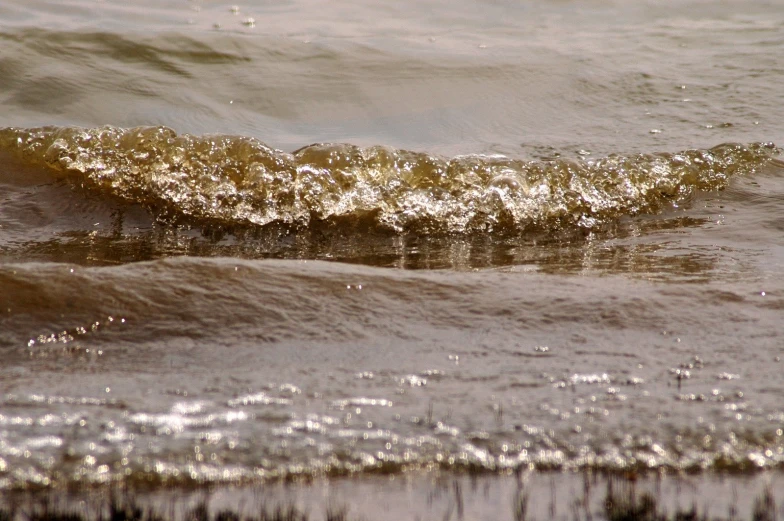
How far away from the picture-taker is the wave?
4.33 metres

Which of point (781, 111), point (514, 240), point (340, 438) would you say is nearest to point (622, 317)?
point (340, 438)

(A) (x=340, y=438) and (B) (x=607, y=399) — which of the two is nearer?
(A) (x=340, y=438)

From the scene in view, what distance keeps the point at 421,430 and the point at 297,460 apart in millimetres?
279

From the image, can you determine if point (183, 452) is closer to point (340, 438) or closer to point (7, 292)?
point (340, 438)

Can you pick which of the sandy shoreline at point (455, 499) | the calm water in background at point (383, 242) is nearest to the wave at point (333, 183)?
the calm water in background at point (383, 242)

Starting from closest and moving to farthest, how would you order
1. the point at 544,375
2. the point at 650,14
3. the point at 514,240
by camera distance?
the point at 544,375, the point at 514,240, the point at 650,14

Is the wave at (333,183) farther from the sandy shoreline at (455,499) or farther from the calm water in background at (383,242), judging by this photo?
the sandy shoreline at (455,499)

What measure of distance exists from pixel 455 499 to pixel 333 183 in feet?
9.75

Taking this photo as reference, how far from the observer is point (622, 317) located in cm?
255

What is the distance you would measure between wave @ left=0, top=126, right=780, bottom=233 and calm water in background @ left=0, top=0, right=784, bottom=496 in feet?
0.06

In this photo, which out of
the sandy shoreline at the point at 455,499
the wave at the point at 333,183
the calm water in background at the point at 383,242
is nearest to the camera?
the sandy shoreline at the point at 455,499

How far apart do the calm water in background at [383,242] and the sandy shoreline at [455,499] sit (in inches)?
2.0

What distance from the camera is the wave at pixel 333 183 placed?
14.2 feet

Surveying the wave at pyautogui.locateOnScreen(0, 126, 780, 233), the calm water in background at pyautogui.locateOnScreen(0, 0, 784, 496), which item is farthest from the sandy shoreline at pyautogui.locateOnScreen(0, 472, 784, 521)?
the wave at pyautogui.locateOnScreen(0, 126, 780, 233)
